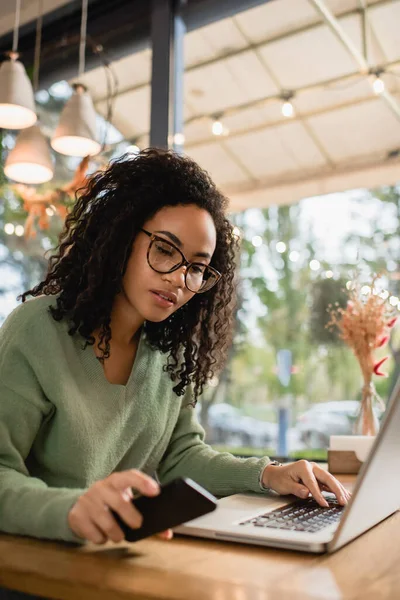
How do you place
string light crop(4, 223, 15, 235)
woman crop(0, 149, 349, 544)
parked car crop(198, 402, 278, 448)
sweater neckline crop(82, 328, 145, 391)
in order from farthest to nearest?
string light crop(4, 223, 15, 235) < parked car crop(198, 402, 278, 448) < sweater neckline crop(82, 328, 145, 391) < woman crop(0, 149, 349, 544)

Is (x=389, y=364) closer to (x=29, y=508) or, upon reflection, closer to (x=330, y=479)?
(x=330, y=479)

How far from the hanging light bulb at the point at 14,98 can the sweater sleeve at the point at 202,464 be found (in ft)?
5.00

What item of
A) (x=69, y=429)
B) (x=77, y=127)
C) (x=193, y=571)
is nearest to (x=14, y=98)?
(x=77, y=127)

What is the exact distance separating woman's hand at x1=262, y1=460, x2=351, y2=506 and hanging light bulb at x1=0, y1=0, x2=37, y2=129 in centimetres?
185

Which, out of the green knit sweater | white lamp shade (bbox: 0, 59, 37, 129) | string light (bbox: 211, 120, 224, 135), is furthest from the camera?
string light (bbox: 211, 120, 224, 135)

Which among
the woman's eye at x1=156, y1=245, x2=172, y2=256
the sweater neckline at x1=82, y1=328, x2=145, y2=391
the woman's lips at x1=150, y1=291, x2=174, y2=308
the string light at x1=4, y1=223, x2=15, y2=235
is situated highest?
the string light at x1=4, y1=223, x2=15, y2=235

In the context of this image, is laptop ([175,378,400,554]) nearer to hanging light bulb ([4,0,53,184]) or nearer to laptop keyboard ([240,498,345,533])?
laptop keyboard ([240,498,345,533])

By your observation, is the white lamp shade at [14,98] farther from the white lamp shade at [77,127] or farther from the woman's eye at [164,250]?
the woman's eye at [164,250]

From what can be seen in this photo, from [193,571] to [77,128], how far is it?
2140 mm

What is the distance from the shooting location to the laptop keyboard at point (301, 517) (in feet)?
2.97

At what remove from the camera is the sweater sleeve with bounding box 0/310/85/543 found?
0.82 metres

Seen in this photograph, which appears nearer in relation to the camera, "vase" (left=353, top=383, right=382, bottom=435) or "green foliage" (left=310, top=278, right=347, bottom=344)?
"vase" (left=353, top=383, right=382, bottom=435)

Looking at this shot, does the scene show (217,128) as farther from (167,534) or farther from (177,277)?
(167,534)

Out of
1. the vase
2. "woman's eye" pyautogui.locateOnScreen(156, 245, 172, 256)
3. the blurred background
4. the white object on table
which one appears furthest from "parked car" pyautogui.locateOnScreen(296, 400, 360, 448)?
"woman's eye" pyautogui.locateOnScreen(156, 245, 172, 256)
